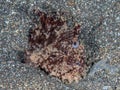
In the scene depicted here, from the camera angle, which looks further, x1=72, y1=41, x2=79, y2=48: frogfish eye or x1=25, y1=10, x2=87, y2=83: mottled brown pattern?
x1=72, y1=41, x2=79, y2=48: frogfish eye

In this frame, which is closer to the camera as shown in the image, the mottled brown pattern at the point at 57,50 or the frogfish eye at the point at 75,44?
→ the mottled brown pattern at the point at 57,50

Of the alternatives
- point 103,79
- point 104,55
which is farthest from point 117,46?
point 103,79

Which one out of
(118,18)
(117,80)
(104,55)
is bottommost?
(117,80)

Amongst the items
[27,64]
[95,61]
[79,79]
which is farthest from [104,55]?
[27,64]

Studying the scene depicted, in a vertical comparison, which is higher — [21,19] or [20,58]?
[21,19]

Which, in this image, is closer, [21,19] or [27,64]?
[27,64]

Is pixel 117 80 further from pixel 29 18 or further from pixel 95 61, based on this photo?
pixel 29 18
